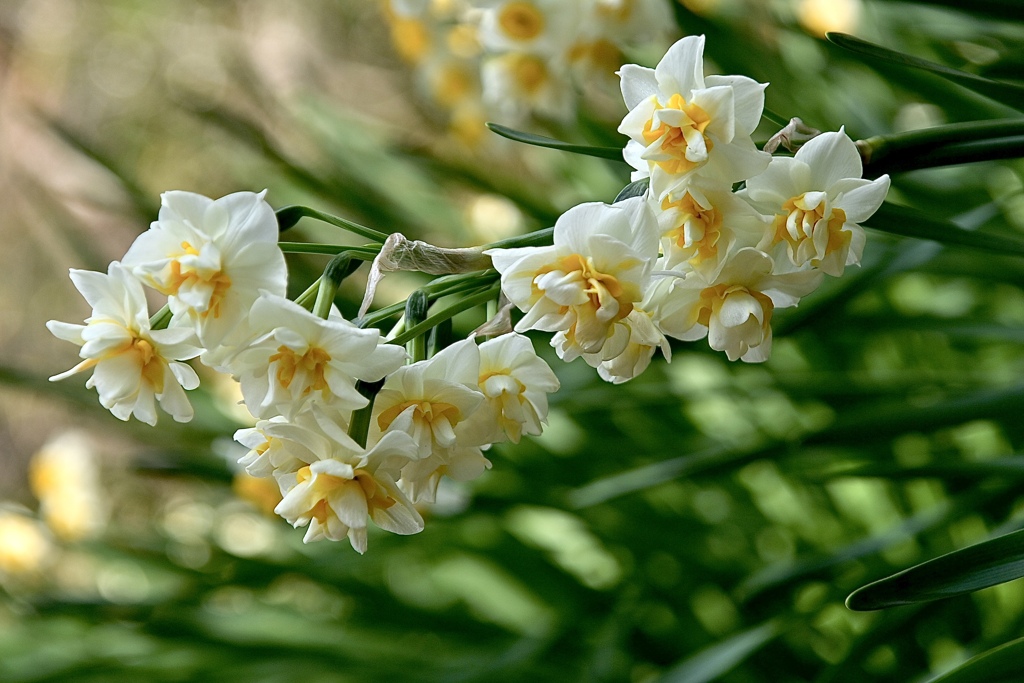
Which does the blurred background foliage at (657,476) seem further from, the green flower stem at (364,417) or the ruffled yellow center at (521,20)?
the green flower stem at (364,417)

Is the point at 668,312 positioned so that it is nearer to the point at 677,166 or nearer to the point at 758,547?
the point at 677,166

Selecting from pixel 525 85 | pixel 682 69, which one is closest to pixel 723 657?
pixel 682 69

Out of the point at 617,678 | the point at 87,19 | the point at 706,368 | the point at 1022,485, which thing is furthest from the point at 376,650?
the point at 87,19

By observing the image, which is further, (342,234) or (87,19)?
(87,19)

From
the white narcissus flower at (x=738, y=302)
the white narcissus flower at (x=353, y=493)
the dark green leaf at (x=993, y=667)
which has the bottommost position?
the white narcissus flower at (x=353, y=493)

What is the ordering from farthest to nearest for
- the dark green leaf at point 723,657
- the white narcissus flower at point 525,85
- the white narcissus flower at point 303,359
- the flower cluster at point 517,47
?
1. the white narcissus flower at point 525,85
2. the flower cluster at point 517,47
3. the dark green leaf at point 723,657
4. the white narcissus flower at point 303,359

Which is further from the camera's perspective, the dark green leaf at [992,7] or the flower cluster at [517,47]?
the flower cluster at [517,47]

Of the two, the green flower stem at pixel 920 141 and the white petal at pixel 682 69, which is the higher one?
the green flower stem at pixel 920 141

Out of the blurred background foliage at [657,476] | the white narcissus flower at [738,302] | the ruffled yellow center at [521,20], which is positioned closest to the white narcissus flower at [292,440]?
the white narcissus flower at [738,302]
